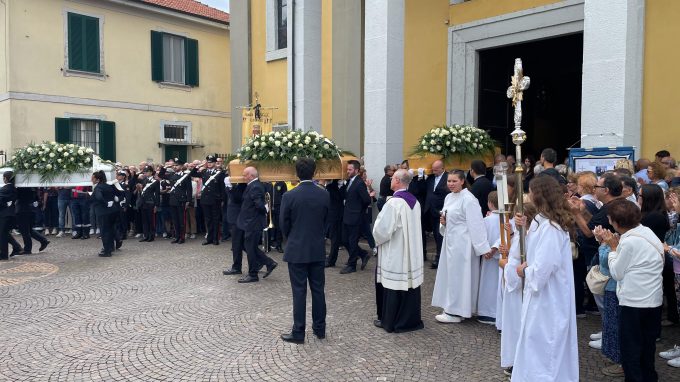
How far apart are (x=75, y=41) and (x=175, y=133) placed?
16.9ft

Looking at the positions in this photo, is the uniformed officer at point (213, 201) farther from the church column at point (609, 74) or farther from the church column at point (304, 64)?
the church column at point (609, 74)

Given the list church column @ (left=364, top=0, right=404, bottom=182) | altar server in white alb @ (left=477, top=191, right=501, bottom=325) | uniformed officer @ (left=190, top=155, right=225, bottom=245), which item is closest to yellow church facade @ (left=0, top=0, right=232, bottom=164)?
uniformed officer @ (left=190, top=155, right=225, bottom=245)

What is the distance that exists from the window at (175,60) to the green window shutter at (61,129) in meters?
3.99

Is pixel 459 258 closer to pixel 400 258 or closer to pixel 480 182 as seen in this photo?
pixel 400 258

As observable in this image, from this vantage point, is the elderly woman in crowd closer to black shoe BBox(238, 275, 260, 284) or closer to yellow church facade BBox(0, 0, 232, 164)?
black shoe BBox(238, 275, 260, 284)

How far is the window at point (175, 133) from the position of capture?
2236 centimetres

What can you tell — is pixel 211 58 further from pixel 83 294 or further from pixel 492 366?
pixel 492 366

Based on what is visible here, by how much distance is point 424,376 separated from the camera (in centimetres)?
495

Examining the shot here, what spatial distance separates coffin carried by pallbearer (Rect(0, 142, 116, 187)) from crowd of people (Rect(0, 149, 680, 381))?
41 cm

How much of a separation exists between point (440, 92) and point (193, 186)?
7.03m

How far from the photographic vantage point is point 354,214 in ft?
30.9

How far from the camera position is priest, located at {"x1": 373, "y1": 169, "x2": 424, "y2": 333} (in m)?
6.04

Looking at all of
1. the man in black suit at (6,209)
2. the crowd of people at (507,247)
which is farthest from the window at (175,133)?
the man in black suit at (6,209)

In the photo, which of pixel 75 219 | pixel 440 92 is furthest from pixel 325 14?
pixel 75 219
